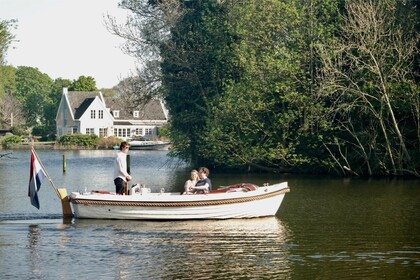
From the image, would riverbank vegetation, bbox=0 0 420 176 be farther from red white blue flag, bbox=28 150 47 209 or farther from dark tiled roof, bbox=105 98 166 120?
dark tiled roof, bbox=105 98 166 120

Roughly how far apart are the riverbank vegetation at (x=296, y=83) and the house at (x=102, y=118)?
59.0 m

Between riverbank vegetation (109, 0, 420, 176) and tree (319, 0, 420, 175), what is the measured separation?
0.24 ft

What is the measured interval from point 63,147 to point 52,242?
79.4 metres

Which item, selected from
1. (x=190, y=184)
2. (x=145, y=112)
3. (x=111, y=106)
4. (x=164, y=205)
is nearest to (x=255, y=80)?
(x=190, y=184)

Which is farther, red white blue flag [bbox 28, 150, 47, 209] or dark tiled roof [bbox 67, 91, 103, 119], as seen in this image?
dark tiled roof [bbox 67, 91, 103, 119]

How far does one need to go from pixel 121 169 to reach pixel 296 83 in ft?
73.0

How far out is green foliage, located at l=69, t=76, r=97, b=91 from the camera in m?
125

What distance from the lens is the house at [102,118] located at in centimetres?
11500

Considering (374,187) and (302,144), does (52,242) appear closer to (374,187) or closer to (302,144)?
(374,187)

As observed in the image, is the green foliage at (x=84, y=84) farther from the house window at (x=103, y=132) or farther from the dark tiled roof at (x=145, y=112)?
the house window at (x=103, y=132)

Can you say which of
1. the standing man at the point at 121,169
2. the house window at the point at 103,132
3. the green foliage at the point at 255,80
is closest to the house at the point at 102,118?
the house window at the point at 103,132

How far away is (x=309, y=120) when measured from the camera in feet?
153

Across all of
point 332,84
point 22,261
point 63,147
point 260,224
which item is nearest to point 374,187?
point 332,84

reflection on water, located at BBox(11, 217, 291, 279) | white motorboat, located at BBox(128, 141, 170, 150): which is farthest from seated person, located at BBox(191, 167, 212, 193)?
white motorboat, located at BBox(128, 141, 170, 150)
